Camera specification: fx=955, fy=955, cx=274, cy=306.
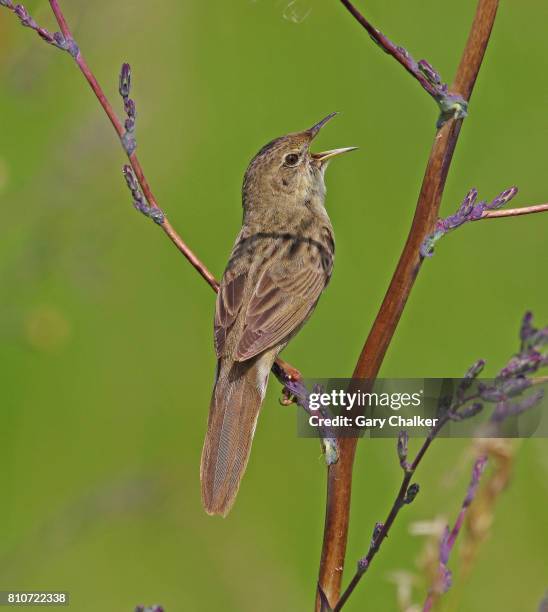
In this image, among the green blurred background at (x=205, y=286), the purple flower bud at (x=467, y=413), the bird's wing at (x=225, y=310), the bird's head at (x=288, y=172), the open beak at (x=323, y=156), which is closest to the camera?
the purple flower bud at (x=467, y=413)

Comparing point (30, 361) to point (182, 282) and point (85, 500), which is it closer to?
point (182, 282)

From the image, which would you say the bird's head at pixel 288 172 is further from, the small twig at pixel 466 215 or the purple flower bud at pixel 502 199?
the small twig at pixel 466 215

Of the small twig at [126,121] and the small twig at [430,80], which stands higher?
the small twig at [126,121]

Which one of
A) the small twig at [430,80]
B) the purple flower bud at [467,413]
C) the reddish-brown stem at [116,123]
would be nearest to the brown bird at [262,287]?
the reddish-brown stem at [116,123]

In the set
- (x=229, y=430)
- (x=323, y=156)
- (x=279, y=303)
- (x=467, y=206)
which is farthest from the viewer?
(x=323, y=156)

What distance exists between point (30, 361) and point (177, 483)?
149 cm

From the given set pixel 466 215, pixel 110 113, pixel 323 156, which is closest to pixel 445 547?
pixel 466 215

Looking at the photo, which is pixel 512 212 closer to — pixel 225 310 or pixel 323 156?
pixel 225 310

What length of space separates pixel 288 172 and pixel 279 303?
1013mm

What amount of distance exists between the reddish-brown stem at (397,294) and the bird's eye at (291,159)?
8.89 ft

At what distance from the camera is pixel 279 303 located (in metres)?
4.29

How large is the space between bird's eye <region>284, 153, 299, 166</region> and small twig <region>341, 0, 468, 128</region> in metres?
2.68

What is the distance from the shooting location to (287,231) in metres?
4.80

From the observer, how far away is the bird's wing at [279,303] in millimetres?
4023
